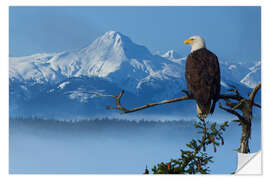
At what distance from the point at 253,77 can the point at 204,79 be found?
610 millimetres

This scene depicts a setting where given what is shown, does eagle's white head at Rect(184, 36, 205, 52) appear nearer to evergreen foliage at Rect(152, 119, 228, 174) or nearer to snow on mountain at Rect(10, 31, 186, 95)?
snow on mountain at Rect(10, 31, 186, 95)

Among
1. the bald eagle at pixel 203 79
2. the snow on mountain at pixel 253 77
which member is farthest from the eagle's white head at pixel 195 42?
the snow on mountain at pixel 253 77

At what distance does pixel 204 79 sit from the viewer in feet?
8.15

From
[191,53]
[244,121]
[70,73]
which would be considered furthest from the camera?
[70,73]

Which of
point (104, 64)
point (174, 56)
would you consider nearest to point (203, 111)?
point (174, 56)

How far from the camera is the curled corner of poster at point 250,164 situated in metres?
2.75

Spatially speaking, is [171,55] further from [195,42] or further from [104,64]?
[104,64]

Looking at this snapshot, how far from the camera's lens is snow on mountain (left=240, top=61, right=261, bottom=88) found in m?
2.86

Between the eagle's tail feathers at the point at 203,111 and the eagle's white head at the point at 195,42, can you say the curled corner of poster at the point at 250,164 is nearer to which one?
the eagle's tail feathers at the point at 203,111

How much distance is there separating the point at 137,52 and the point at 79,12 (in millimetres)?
576

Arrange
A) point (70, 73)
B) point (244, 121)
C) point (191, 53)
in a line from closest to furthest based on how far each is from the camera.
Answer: point (244, 121) → point (191, 53) → point (70, 73)
